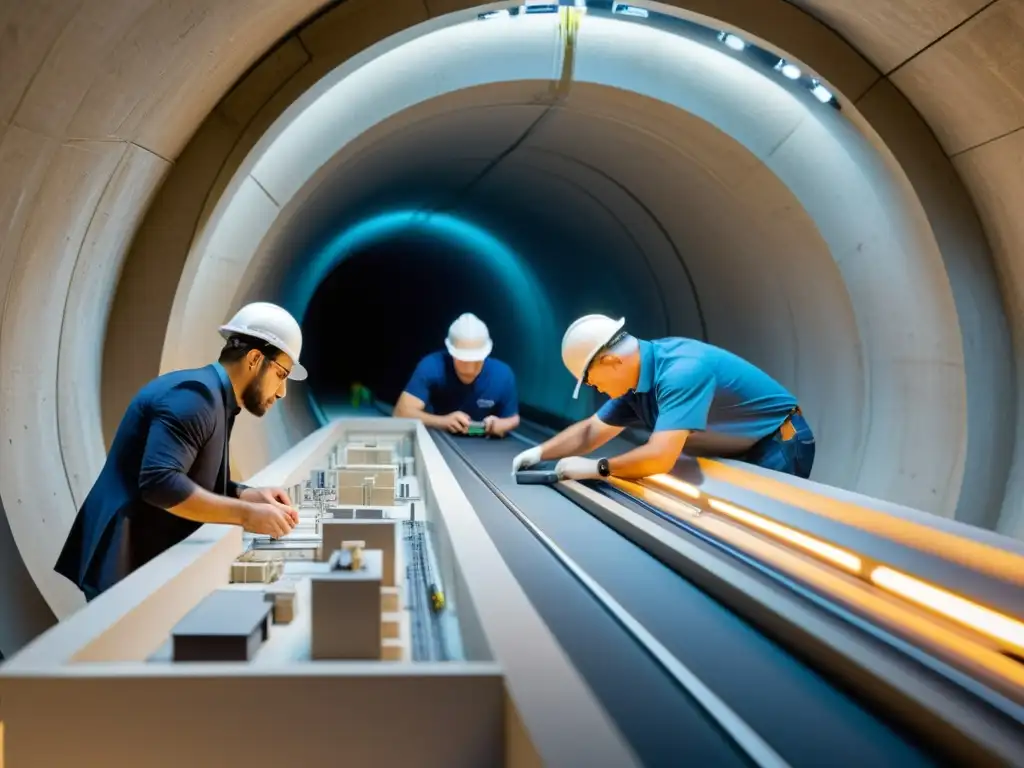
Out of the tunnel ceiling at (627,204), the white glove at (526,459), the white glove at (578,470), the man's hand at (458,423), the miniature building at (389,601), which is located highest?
the tunnel ceiling at (627,204)

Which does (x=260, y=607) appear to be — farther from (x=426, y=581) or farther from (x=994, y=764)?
(x=994, y=764)

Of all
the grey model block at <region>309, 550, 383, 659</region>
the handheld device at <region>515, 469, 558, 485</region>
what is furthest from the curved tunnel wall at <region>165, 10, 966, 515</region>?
the grey model block at <region>309, 550, 383, 659</region>

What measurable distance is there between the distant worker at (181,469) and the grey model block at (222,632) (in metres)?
0.99

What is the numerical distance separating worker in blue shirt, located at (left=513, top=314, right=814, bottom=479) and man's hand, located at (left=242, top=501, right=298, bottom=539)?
1.58 metres

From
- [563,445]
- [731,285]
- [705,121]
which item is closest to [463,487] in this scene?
[563,445]

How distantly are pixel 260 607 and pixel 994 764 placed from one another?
5.03 feet

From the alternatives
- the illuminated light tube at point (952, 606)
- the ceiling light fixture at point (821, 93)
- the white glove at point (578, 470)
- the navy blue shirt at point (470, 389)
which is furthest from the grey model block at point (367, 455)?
the ceiling light fixture at point (821, 93)

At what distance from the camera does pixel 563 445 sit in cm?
518

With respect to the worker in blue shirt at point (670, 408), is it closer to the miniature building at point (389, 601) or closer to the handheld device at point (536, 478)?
the handheld device at point (536, 478)

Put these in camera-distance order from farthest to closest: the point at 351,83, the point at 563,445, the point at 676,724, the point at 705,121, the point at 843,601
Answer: the point at 705,121 < the point at 351,83 < the point at 563,445 < the point at 843,601 < the point at 676,724

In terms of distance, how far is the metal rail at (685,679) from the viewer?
1.70 metres

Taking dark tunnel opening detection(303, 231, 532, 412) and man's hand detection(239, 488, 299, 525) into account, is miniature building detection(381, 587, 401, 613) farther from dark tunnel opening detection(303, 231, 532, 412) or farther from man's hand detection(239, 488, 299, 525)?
dark tunnel opening detection(303, 231, 532, 412)

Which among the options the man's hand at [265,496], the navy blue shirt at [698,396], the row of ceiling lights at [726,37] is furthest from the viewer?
the row of ceiling lights at [726,37]

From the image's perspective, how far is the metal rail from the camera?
1.70m
